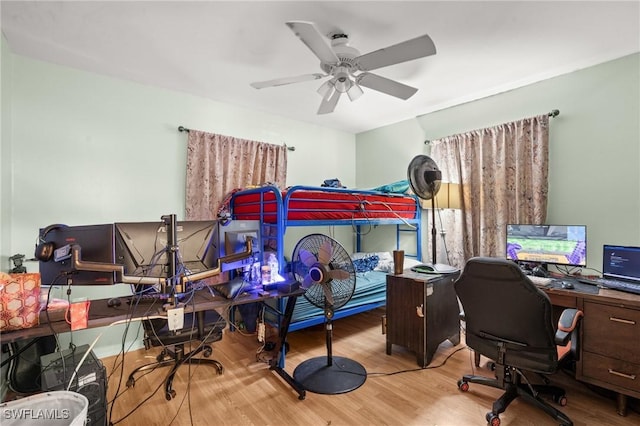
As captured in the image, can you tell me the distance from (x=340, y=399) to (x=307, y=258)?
958mm

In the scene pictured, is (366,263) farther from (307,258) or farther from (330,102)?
(330,102)

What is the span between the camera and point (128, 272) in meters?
1.60

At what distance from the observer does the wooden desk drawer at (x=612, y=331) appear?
1753 millimetres

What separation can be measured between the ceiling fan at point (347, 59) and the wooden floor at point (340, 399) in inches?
87.7

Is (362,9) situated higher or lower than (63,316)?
higher

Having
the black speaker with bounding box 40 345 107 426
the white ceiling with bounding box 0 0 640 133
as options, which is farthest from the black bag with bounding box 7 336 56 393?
the white ceiling with bounding box 0 0 640 133

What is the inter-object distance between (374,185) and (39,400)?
157 inches

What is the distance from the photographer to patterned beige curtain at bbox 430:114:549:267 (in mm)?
2875

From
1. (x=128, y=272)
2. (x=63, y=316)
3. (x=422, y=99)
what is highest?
(x=422, y=99)

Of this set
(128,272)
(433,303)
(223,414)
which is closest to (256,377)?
(223,414)

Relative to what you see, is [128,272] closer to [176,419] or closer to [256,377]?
[176,419]

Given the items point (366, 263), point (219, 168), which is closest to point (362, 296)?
point (366, 263)

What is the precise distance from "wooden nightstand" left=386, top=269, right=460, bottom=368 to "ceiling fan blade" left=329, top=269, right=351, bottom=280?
2.32 feet

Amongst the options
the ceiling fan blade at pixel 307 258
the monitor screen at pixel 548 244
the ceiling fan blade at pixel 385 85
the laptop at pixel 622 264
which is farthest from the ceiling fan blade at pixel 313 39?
the laptop at pixel 622 264
